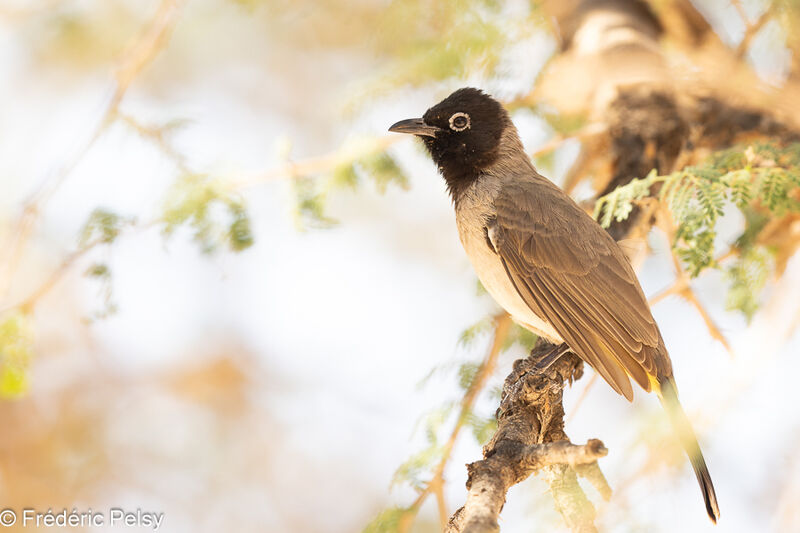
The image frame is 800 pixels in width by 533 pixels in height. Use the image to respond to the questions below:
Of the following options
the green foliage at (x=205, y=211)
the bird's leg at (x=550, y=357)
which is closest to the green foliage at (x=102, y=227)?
the green foliage at (x=205, y=211)

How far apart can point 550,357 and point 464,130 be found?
4.40 feet

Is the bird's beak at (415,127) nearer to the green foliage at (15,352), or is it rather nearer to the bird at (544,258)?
the bird at (544,258)

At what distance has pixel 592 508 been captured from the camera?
8.44 feet

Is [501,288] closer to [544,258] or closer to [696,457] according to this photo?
[544,258]

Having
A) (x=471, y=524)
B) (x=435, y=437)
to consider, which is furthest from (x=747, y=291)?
(x=471, y=524)

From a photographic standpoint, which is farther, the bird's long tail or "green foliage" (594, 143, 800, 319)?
"green foliage" (594, 143, 800, 319)

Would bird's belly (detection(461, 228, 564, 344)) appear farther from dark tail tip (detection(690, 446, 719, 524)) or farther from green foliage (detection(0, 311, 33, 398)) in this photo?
green foliage (detection(0, 311, 33, 398))

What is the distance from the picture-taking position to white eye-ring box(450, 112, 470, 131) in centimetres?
425

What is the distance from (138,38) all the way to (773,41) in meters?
3.40

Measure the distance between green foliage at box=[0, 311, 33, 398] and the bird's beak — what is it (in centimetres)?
218

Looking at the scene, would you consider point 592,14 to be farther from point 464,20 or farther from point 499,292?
point 499,292

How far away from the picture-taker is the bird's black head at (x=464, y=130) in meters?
4.25

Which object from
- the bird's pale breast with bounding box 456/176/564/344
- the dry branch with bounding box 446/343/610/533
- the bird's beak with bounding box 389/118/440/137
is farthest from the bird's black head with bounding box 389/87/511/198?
the dry branch with bounding box 446/343/610/533

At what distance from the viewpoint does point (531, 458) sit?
2365 mm
